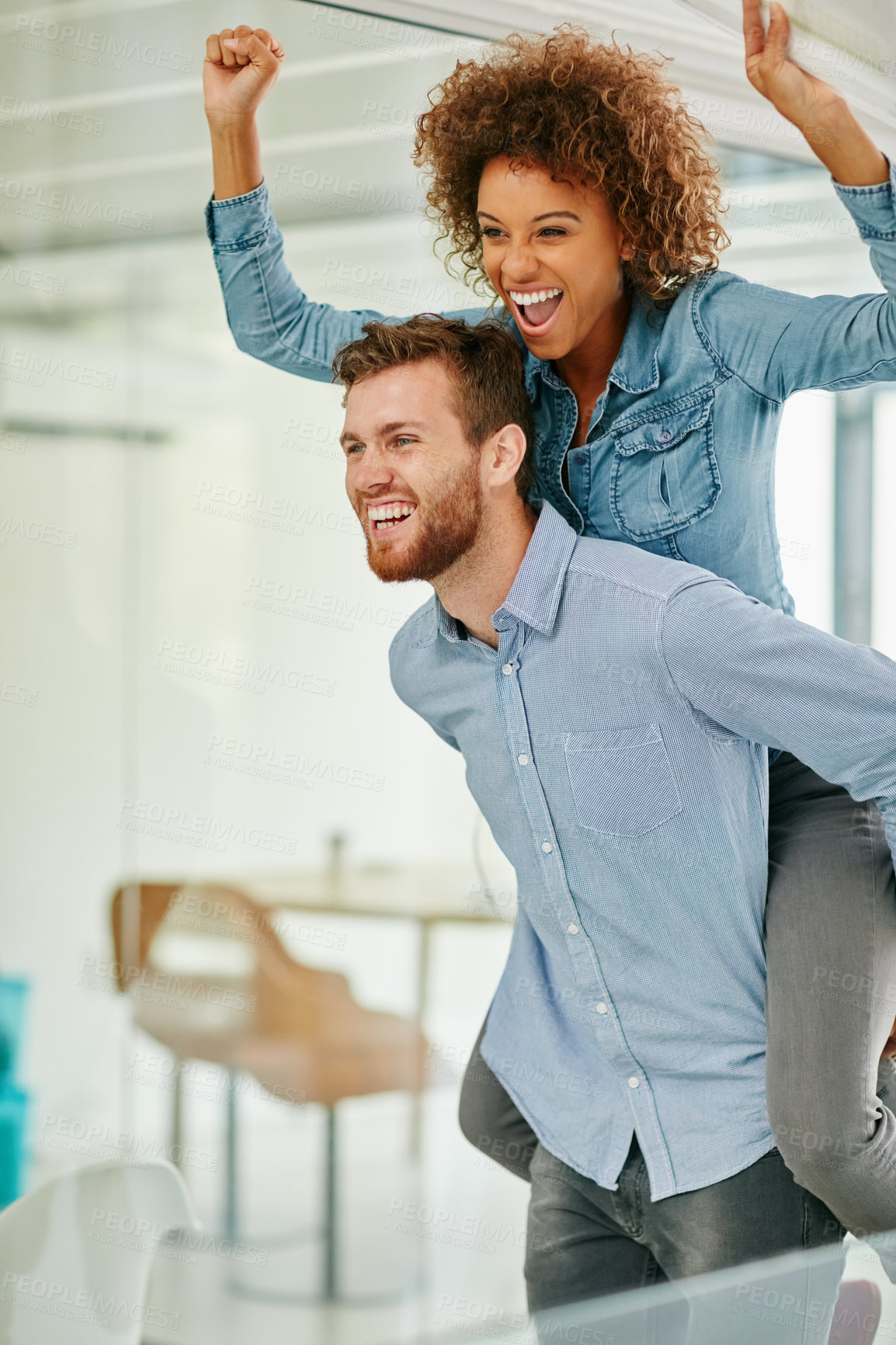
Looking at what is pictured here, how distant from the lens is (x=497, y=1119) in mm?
1624

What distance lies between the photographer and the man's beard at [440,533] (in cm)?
135

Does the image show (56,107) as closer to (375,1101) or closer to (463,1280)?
(375,1101)

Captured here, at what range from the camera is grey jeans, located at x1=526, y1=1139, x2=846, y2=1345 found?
1289mm

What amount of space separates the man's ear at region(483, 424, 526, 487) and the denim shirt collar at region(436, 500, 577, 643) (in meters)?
0.06

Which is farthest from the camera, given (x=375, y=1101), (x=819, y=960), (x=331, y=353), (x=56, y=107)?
(x=375, y=1101)

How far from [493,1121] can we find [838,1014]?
0.51m

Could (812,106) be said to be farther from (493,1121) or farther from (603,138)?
(493,1121)

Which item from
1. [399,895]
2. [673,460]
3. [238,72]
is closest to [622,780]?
[673,460]

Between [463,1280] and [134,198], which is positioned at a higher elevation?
[134,198]

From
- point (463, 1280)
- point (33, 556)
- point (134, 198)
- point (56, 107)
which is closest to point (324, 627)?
point (33, 556)

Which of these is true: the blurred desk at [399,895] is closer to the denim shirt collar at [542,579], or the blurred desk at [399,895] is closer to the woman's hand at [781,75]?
the denim shirt collar at [542,579]

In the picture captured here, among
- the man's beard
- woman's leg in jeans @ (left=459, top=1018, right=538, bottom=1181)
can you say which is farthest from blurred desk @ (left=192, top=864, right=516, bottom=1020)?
the man's beard

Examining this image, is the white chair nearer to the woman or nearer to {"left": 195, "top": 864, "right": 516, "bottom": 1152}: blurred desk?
{"left": 195, "top": 864, "right": 516, "bottom": 1152}: blurred desk

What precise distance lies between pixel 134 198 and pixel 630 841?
1247 millimetres
